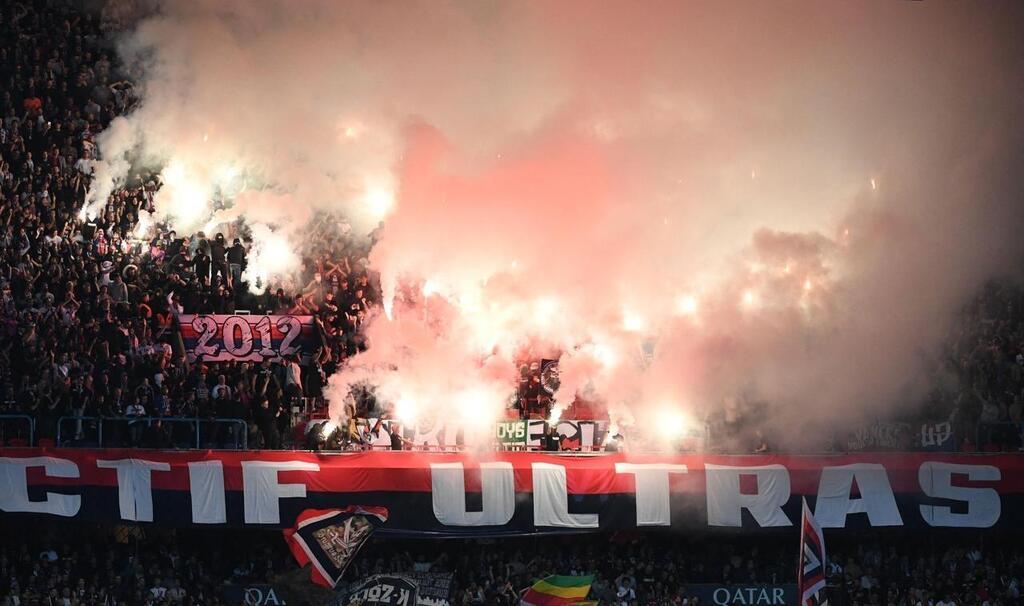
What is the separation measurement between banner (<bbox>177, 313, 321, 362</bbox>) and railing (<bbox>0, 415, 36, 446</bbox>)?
3.25 m

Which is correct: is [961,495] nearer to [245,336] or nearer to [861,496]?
[861,496]

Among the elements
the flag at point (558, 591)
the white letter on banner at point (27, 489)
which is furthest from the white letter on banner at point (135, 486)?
the flag at point (558, 591)

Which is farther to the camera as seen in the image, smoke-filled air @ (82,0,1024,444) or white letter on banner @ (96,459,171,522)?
smoke-filled air @ (82,0,1024,444)

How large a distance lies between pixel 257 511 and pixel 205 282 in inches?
215

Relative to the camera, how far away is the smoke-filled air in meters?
21.4

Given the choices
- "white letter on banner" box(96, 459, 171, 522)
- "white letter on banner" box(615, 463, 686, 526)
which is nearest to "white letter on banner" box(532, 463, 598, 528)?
"white letter on banner" box(615, 463, 686, 526)

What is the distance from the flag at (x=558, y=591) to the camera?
19.0 meters

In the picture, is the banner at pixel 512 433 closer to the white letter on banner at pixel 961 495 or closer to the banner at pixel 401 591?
the banner at pixel 401 591

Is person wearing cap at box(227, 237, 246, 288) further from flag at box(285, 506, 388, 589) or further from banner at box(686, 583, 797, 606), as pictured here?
banner at box(686, 583, 797, 606)

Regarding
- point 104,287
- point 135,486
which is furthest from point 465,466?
point 104,287

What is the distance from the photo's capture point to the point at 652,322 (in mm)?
22172

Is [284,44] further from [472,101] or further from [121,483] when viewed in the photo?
[121,483]

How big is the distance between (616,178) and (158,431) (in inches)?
379

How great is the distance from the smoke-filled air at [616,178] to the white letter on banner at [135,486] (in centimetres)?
304
